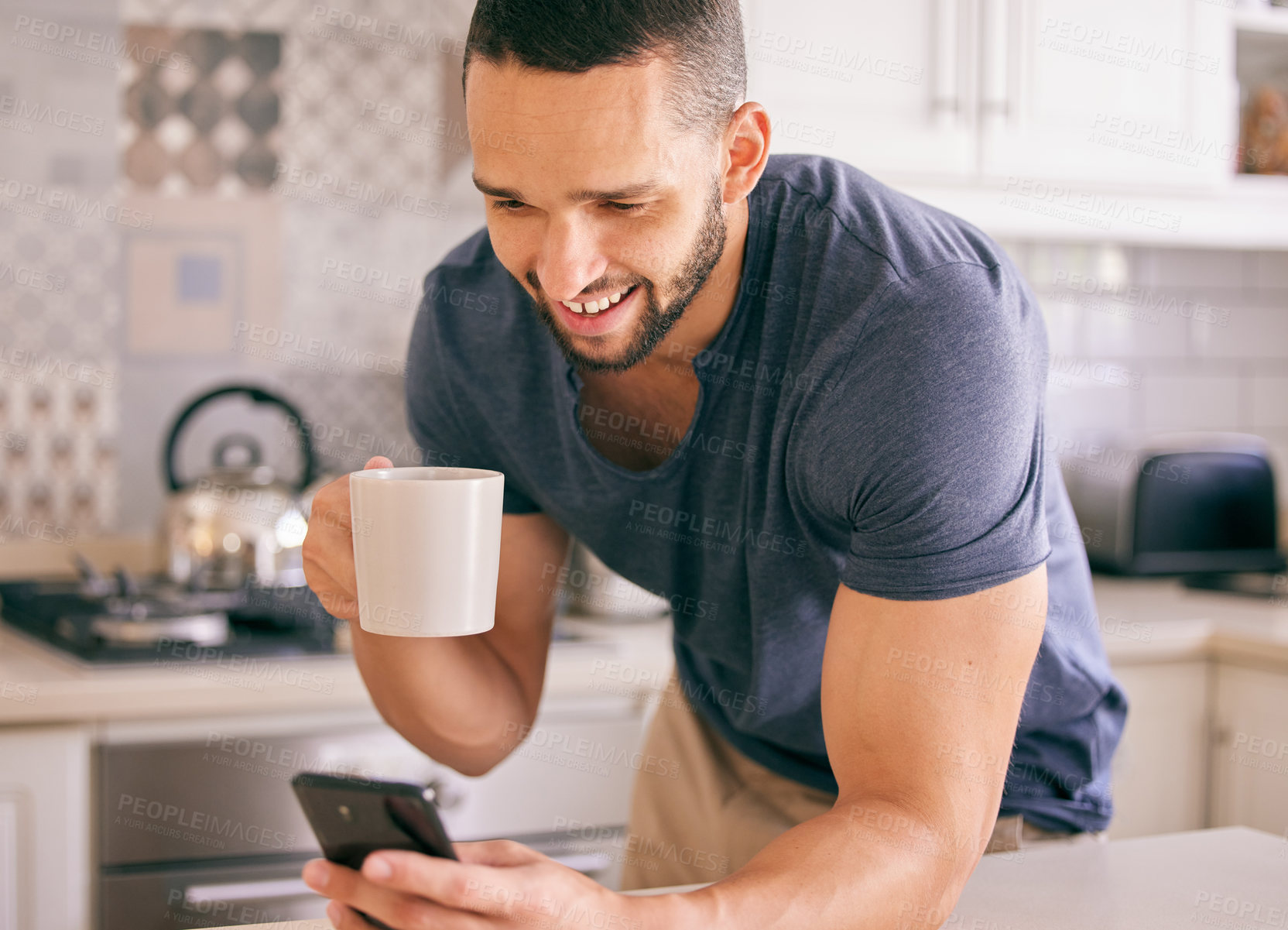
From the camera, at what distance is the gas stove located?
1.54 m

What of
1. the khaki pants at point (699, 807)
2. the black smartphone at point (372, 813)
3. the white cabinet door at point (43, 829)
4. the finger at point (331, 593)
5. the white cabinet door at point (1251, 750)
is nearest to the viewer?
the black smartphone at point (372, 813)

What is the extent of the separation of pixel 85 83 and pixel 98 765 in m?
1.23

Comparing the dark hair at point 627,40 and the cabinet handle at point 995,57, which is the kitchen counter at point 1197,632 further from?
the dark hair at point 627,40

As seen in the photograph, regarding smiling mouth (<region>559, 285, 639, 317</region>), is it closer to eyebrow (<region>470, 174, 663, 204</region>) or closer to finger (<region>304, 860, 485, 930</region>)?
eyebrow (<region>470, 174, 663, 204</region>)

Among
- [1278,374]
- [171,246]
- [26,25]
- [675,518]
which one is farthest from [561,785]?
[1278,374]

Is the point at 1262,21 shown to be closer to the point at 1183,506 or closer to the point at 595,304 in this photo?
the point at 1183,506

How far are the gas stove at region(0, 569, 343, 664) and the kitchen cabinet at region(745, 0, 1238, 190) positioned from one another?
40.1 inches

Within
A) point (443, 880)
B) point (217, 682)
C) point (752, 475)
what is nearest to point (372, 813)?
point (443, 880)

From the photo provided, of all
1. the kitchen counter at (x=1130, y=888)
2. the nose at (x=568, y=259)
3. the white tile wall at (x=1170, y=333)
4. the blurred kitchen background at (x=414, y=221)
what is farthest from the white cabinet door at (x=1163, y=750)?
the nose at (x=568, y=259)

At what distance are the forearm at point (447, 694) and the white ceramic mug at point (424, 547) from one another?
0.70 feet

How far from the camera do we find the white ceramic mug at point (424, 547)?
2.29 ft

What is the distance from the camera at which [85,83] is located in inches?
81.7

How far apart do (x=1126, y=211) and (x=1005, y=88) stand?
0.32 metres

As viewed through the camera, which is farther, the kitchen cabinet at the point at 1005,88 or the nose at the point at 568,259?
the kitchen cabinet at the point at 1005,88
